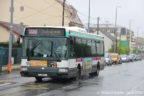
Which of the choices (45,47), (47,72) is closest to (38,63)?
(47,72)

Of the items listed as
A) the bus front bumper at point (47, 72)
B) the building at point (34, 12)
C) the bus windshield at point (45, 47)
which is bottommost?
the bus front bumper at point (47, 72)

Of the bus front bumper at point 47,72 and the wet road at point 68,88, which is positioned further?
the bus front bumper at point 47,72

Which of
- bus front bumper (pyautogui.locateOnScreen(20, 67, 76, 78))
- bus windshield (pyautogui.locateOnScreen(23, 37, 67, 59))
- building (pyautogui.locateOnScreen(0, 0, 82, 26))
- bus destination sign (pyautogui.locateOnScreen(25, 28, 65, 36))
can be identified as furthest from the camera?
building (pyautogui.locateOnScreen(0, 0, 82, 26))

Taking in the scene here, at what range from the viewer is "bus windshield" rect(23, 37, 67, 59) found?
17172mm

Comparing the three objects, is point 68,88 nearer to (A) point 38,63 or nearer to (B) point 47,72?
(B) point 47,72

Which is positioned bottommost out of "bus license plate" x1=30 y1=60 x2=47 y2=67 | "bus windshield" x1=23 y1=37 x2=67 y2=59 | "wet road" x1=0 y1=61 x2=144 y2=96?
"wet road" x1=0 y1=61 x2=144 y2=96

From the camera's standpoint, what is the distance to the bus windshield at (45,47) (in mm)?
17172

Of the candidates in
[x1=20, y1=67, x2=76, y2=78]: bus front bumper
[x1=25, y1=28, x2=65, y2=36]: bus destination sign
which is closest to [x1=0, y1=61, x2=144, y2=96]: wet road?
[x1=20, y1=67, x2=76, y2=78]: bus front bumper

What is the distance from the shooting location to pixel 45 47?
17.3 metres

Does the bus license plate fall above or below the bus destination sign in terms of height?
below

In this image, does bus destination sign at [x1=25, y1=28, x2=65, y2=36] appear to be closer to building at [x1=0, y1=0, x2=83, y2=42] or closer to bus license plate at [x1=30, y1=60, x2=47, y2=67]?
bus license plate at [x1=30, y1=60, x2=47, y2=67]

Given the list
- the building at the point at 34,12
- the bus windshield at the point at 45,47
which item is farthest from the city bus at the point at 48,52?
the building at the point at 34,12

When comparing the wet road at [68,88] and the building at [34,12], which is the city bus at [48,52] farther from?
the building at [34,12]

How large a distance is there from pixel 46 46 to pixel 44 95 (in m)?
4.94
